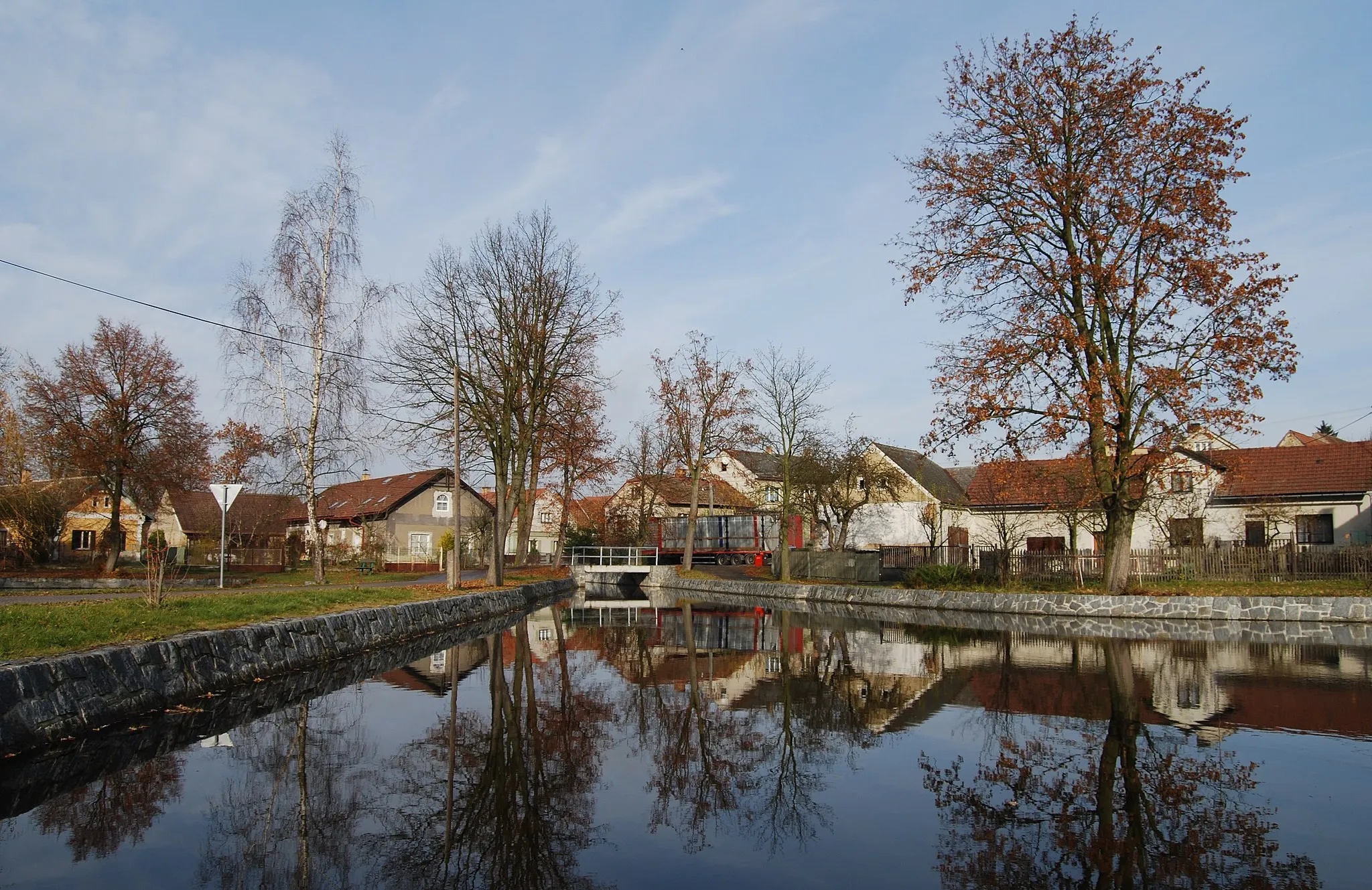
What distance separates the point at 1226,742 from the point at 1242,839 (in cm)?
324

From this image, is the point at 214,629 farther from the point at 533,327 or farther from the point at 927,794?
the point at 533,327

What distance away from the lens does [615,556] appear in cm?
4938

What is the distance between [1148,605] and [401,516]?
43.1 m

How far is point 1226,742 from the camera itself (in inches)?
337

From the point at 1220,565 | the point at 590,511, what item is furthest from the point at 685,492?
the point at 1220,565

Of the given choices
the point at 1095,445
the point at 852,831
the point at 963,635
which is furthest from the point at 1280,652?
the point at 852,831

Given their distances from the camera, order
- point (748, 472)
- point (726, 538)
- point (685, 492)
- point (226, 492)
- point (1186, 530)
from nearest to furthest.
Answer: point (226, 492) < point (1186, 530) < point (726, 538) < point (685, 492) < point (748, 472)

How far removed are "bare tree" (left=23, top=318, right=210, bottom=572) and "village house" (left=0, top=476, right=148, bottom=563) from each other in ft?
4.86

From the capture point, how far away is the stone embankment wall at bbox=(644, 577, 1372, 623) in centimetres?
2155

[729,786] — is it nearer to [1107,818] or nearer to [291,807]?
[1107,818]

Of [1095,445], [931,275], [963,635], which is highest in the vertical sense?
[931,275]

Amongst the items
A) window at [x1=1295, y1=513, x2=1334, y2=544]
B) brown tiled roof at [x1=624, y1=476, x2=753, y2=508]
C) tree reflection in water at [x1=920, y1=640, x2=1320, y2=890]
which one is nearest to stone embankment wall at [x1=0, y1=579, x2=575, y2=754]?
tree reflection in water at [x1=920, y1=640, x2=1320, y2=890]

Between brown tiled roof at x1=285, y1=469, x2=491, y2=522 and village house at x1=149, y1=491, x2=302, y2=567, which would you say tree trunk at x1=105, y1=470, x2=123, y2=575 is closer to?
village house at x1=149, y1=491, x2=302, y2=567

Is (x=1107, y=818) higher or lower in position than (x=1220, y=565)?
lower
